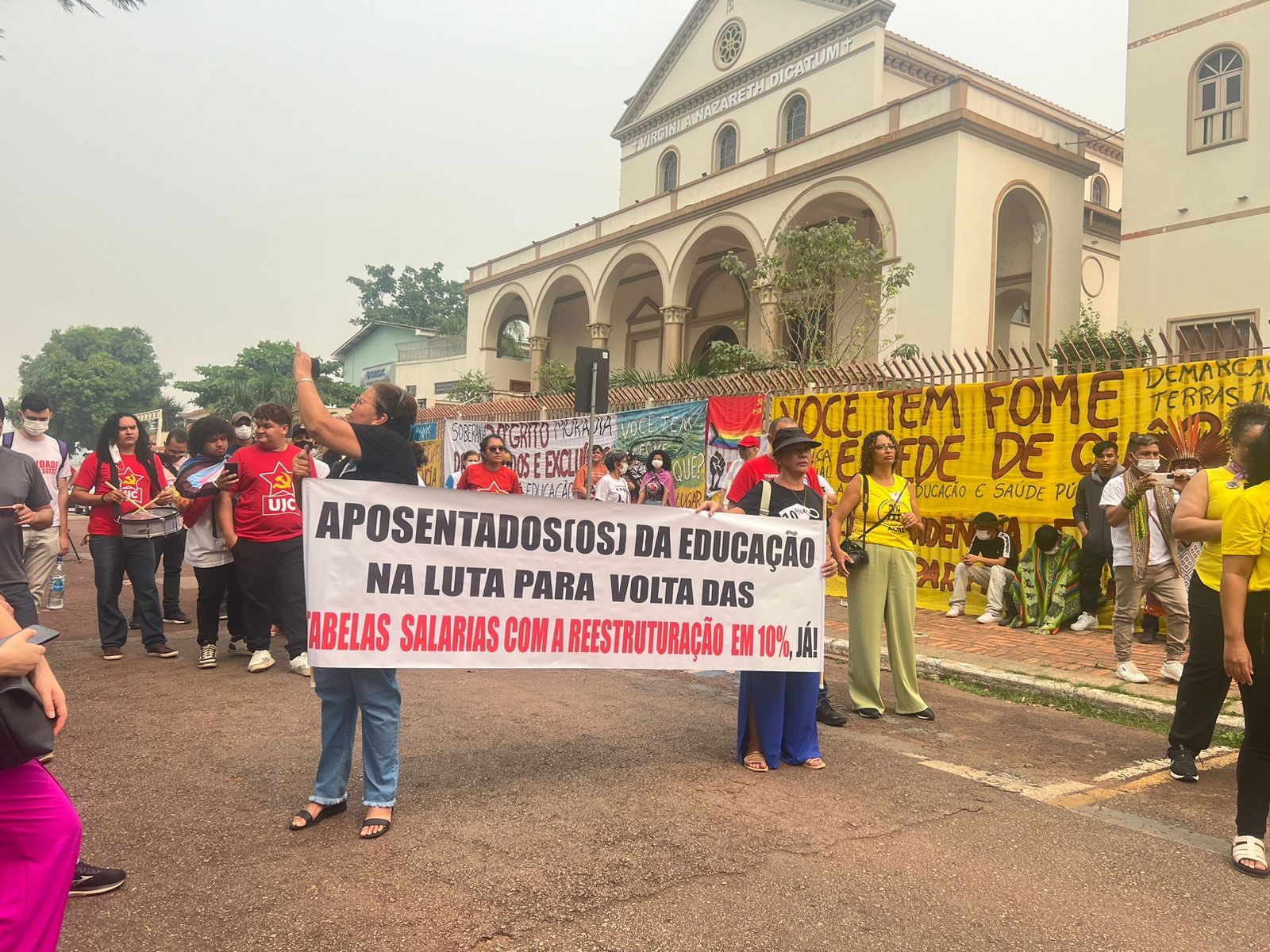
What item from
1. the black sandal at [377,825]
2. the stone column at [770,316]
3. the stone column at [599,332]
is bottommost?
the black sandal at [377,825]

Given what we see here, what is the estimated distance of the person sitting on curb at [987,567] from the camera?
9414 mm

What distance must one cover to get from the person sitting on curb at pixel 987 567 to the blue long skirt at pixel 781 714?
544 centimetres

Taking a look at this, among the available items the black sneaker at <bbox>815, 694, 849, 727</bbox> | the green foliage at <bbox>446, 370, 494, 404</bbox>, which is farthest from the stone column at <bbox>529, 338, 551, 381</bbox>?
the black sneaker at <bbox>815, 694, 849, 727</bbox>

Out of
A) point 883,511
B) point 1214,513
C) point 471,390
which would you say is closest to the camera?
point 1214,513

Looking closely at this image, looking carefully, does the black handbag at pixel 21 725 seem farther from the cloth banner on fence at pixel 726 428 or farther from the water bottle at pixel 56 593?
the cloth banner on fence at pixel 726 428

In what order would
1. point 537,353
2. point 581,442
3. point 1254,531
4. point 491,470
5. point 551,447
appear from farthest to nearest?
point 537,353
point 551,447
point 581,442
point 491,470
point 1254,531

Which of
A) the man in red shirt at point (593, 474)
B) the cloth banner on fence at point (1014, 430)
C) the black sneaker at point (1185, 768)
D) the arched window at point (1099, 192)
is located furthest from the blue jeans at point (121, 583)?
the arched window at point (1099, 192)

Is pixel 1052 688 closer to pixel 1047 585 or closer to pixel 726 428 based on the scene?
pixel 1047 585

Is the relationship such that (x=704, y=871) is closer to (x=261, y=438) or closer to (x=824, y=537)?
(x=824, y=537)

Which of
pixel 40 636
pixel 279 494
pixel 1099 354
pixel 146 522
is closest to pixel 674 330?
pixel 1099 354

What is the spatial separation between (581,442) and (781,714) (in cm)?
1285

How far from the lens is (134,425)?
7.17 metres

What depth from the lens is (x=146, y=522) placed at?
270 inches

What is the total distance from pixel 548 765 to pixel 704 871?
1.35 m
